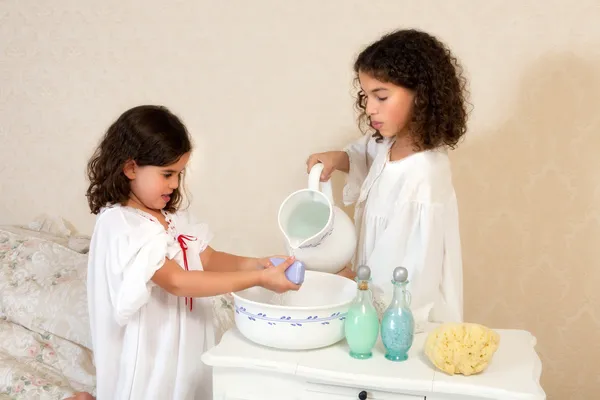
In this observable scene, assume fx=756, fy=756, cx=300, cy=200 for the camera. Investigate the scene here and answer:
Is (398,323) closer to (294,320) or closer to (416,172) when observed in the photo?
(294,320)

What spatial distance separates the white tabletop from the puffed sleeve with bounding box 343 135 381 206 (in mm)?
525

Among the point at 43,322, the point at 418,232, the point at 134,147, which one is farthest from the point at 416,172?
the point at 43,322

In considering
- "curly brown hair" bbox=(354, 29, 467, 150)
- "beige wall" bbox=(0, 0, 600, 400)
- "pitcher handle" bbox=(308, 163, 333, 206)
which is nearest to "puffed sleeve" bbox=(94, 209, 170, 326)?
"pitcher handle" bbox=(308, 163, 333, 206)

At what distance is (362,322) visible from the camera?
54.5 inches

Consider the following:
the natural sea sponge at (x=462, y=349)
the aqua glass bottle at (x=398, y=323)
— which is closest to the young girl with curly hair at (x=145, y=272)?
the aqua glass bottle at (x=398, y=323)

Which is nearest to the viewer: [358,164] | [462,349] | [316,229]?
[462,349]

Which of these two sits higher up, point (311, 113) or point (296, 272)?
point (311, 113)

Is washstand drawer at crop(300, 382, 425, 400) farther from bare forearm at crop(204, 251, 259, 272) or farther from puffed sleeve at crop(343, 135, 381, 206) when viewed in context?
puffed sleeve at crop(343, 135, 381, 206)

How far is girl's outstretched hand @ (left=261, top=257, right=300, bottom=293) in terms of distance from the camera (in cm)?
148

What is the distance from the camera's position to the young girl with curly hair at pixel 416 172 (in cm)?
165

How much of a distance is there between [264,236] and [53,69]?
918 mm

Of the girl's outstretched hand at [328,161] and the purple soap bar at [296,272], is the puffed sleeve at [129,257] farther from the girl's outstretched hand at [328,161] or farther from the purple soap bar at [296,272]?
the girl's outstretched hand at [328,161]

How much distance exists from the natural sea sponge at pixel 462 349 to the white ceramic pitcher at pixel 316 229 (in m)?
0.35

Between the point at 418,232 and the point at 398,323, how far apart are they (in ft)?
1.08
